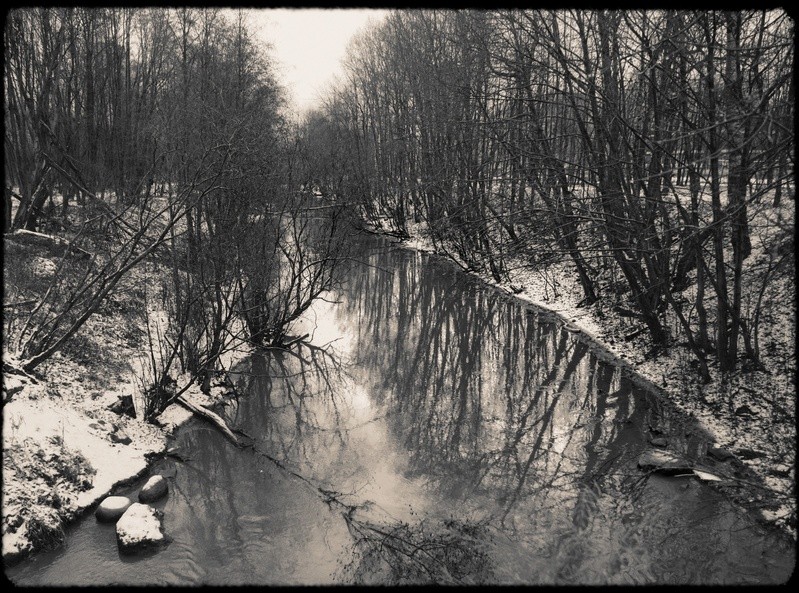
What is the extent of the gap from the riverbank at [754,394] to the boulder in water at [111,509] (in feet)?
19.8

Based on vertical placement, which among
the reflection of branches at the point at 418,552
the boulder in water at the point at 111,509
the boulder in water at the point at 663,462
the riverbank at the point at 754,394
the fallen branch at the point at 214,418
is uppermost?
the riverbank at the point at 754,394

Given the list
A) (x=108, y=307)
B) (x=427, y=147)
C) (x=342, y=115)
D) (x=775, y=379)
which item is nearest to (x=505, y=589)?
(x=775, y=379)

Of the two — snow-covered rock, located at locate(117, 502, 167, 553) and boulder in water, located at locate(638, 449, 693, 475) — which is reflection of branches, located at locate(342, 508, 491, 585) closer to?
snow-covered rock, located at locate(117, 502, 167, 553)

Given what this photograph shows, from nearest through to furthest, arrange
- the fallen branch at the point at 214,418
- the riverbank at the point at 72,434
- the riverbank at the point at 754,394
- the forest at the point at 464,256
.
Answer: the riverbank at the point at 72,434
the riverbank at the point at 754,394
the forest at the point at 464,256
the fallen branch at the point at 214,418

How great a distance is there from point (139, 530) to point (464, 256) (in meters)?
15.7

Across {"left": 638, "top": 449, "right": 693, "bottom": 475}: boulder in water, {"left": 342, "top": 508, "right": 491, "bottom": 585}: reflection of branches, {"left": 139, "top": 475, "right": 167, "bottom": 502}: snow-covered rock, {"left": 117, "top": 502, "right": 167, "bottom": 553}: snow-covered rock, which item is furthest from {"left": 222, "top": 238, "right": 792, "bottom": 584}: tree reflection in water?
{"left": 117, "top": 502, "right": 167, "bottom": 553}: snow-covered rock

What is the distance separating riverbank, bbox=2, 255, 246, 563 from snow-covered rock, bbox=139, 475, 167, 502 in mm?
364

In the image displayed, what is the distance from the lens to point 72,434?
23.9 ft

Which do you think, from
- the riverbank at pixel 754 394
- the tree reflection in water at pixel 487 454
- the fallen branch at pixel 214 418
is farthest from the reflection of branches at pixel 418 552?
the riverbank at pixel 754 394

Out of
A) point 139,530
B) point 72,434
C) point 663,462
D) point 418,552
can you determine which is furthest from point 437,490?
point 72,434

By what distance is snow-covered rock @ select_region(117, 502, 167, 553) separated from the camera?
617cm

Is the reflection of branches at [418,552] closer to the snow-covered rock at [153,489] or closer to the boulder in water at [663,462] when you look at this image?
the snow-covered rock at [153,489]

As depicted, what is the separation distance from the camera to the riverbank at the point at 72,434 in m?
6.11

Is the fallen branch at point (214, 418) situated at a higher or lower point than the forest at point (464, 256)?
lower
